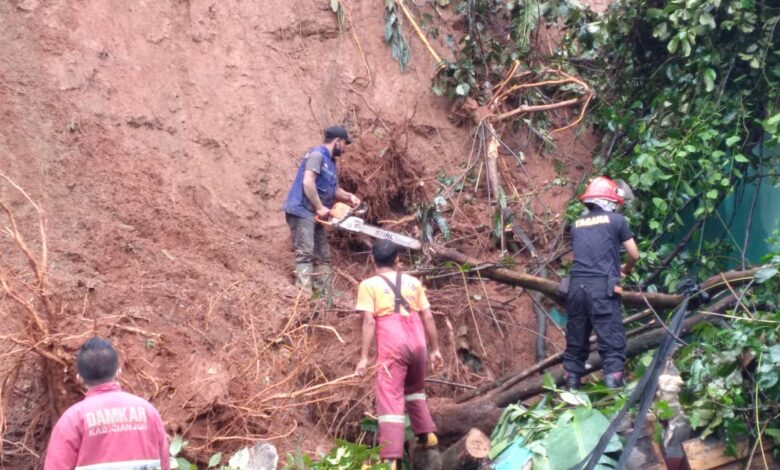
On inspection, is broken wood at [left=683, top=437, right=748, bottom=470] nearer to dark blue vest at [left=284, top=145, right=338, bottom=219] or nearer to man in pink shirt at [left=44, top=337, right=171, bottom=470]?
man in pink shirt at [left=44, top=337, right=171, bottom=470]

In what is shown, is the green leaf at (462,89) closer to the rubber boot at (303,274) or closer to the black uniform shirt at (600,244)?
the rubber boot at (303,274)

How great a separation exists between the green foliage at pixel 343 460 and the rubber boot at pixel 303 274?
234cm

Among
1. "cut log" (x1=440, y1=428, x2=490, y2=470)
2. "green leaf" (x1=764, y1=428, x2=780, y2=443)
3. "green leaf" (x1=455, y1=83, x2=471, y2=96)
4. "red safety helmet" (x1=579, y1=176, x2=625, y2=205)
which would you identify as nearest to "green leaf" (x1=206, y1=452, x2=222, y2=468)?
"cut log" (x1=440, y1=428, x2=490, y2=470)

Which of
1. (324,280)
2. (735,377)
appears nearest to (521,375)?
(735,377)

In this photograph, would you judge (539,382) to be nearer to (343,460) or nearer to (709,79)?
(343,460)

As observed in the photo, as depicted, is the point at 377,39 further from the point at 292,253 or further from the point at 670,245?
the point at 670,245

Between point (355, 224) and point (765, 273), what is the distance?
3505 millimetres

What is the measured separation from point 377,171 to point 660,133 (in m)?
2.64

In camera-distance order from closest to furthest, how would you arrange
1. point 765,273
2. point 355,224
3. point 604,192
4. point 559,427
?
point 559,427 < point 765,273 < point 604,192 < point 355,224

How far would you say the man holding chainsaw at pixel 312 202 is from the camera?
8734mm

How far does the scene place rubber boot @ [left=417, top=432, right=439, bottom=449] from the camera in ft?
22.4

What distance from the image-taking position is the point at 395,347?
6.68m

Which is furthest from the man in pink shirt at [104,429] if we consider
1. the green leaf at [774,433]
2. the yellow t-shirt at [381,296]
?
the green leaf at [774,433]

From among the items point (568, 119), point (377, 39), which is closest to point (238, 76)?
point (377, 39)
